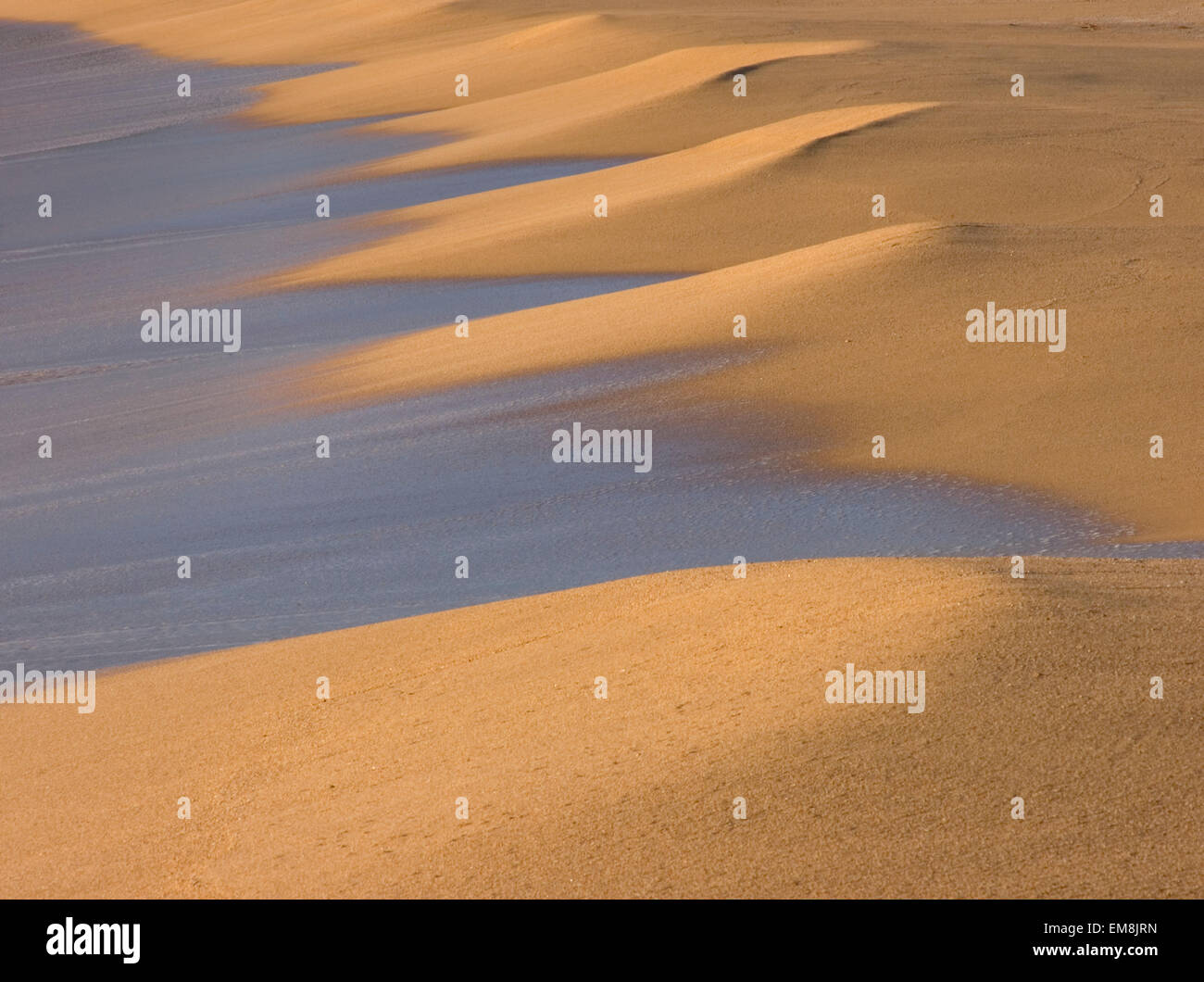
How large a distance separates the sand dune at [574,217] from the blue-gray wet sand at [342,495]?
537 millimetres

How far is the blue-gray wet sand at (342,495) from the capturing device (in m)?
7.80

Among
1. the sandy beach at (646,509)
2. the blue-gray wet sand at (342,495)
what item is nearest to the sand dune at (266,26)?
the sandy beach at (646,509)

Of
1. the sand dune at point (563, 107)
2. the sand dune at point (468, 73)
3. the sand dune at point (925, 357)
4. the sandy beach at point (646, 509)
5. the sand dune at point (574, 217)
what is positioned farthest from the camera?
the sand dune at point (468, 73)

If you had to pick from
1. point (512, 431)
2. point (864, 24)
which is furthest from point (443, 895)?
point (864, 24)

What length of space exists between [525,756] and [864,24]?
25756 mm

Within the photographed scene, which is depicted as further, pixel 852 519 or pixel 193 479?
pixel 193 479

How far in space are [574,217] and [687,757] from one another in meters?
11.4

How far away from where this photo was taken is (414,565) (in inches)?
317

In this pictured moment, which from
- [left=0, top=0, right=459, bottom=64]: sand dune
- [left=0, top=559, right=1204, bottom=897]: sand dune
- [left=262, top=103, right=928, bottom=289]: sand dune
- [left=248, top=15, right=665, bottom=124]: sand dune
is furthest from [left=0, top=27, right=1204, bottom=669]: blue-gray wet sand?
[left=0, top=0, right=459, bottom=64]: sand dune

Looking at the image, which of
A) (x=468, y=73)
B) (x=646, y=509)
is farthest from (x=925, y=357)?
(x=468, y=73)

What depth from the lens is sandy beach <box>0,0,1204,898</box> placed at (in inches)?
179

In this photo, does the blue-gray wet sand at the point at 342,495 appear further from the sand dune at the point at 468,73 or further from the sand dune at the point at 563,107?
the sand dune at the point at 468,73

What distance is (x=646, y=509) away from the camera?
8570 millimetres

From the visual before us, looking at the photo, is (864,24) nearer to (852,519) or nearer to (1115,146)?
(1115,146)
